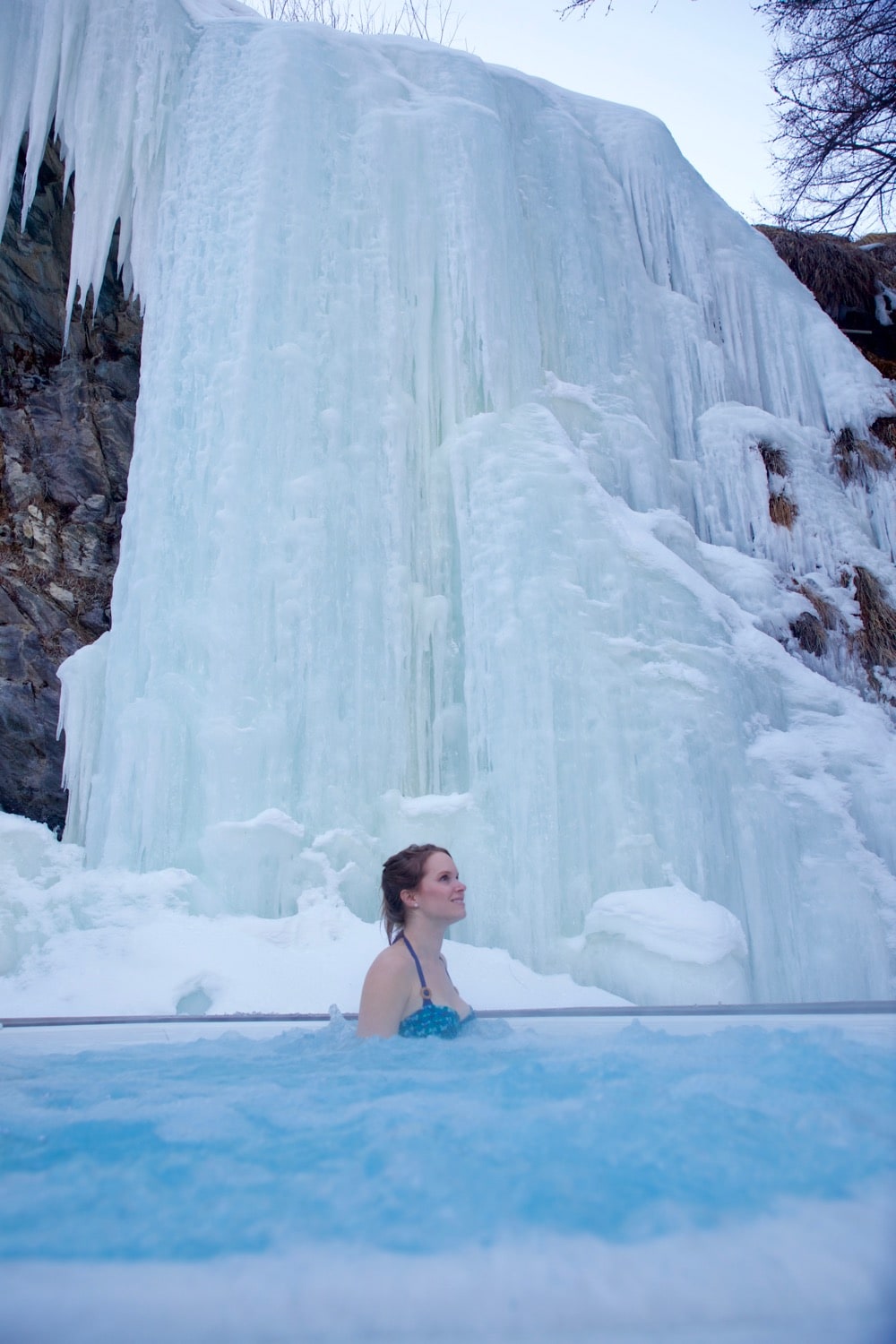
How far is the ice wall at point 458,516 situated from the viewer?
3756 mm

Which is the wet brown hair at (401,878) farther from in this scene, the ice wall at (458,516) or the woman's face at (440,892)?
the ice wall at (458,516)

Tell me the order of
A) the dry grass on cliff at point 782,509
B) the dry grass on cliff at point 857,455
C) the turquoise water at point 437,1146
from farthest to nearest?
1. the dry grass on cliff at point 857,455
2. the dry grass on cliff at point 782,509
3. the turquoise water at point 437,1146

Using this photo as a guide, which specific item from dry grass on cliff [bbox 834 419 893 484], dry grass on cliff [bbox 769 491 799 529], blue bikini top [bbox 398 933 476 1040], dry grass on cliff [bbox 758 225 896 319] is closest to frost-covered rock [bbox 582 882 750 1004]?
blue bikini top [bbox 398 933 476 1040]

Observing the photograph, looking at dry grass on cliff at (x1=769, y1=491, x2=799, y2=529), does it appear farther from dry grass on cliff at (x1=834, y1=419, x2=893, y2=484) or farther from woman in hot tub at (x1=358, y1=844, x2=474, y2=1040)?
woman in hot tub at (x1=358, y1=844, x2=474, y2=1040)

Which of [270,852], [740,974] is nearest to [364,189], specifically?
[270,852]

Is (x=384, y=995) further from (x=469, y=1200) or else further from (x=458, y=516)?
(x=458, y=516)

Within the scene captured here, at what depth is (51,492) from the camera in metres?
6.86

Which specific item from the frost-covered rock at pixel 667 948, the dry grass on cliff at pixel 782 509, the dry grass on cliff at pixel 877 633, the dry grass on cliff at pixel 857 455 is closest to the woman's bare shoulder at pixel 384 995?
the frost-covered rock at pixel 667 948

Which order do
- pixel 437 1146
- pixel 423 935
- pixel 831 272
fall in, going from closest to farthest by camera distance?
pixel 437 1146, pixel 423 935, pixel 831 272

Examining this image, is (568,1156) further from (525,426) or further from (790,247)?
(790,247)

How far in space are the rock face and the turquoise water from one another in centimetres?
519

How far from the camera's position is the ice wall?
376 cm

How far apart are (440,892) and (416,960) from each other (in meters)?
0.17

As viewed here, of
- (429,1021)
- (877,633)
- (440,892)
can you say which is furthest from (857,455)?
(429,1021)
